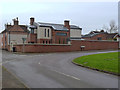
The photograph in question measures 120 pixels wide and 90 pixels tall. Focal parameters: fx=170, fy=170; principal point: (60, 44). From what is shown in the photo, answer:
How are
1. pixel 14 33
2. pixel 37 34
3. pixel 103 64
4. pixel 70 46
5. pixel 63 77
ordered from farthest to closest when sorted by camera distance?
pixel 37 34, pixel 14 33, pixel 70 46, pixel 103 64, pixel 63 77

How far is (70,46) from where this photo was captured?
38.8 metres

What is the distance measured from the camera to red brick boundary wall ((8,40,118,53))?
1425 inches

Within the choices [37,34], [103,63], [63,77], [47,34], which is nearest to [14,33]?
[37,34]

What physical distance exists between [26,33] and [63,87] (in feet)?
152

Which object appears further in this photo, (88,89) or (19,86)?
(19,86)

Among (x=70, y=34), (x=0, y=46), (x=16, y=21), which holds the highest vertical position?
(x=16, y=21)

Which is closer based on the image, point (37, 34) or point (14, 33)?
point (14, 33)

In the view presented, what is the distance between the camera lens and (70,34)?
58750 millimetres

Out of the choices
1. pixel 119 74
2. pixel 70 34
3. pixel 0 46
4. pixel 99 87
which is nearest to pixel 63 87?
pixel 99 87

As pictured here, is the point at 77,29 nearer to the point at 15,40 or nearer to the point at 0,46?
the point at 15,40

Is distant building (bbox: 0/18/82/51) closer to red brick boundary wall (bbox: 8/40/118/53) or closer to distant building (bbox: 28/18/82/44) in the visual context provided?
distant building (bbox: 28/18/82/44)

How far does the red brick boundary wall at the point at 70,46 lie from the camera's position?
3619 centimetres

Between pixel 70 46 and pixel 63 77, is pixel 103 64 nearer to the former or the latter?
pixel 63 77

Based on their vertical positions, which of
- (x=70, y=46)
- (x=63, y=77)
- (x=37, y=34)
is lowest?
(x=63, y=77)
